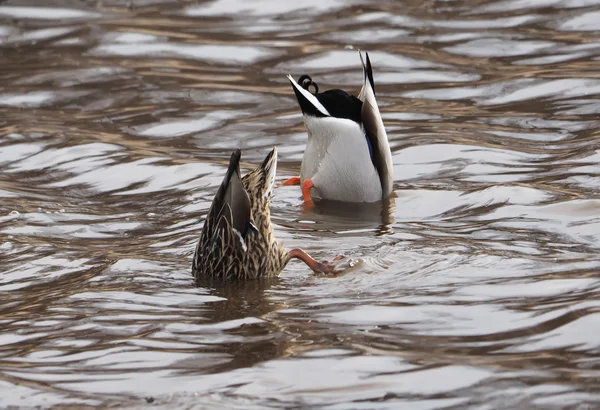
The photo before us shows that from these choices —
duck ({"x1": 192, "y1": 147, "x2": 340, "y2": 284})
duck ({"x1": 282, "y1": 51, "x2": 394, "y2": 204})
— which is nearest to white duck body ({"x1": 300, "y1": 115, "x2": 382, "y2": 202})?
duck ({"x1": 282, "y1": 51, "x2": 394, "y2": 204})

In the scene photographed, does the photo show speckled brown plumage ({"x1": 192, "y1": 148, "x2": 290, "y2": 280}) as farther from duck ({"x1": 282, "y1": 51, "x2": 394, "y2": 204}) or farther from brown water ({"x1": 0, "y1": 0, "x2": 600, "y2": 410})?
duck ({"x1": 282, "y1": 51, "x2": 394, "y2": 204})

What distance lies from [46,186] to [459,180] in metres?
3.35

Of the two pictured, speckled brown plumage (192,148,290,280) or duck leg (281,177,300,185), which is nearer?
speckled brown plumage (192,148,290,280)

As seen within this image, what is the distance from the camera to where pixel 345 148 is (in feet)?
32.7

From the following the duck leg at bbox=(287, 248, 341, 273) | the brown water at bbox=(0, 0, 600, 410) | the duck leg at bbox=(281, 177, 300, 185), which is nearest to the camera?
the brown water at bbox=(0, 0, 600, 410)

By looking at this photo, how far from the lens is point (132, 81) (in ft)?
43.3

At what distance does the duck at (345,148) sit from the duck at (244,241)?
2.13 m

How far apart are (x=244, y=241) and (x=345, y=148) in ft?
8.48

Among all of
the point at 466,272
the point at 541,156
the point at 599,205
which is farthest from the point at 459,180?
the point at 466,272

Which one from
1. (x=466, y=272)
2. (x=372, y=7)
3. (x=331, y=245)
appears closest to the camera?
(x=466, y=272)

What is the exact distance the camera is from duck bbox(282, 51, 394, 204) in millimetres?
9789

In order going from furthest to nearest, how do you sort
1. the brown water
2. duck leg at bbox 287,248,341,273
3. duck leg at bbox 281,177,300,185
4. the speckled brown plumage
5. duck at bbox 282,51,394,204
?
duck leg at bbox 281,177,300,185
duck at bbox 282,51,394,204
the speckled brown plumage
duck leg at bbox 287,248,341,273
the brown water

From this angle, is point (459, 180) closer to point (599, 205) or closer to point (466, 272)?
point (599, 205)

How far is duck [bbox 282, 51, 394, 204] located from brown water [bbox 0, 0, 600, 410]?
38 centimetres
